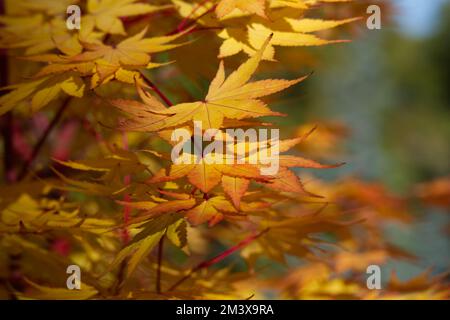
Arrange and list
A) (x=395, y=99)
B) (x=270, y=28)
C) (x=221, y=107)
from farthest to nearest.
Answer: (x=395, y=99) < (x=270, y=28) < (x=221, y=107)

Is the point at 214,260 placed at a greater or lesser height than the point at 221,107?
lesser

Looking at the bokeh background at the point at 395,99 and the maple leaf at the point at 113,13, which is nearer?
the maple leaf at the point at 113,13

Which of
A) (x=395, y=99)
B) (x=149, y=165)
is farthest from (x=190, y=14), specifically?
(x=395, y=99)

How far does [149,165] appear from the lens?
Answer: 2.41ft

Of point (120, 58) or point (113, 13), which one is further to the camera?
point (113, 13)

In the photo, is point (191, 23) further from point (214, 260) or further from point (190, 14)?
point (214, 260)

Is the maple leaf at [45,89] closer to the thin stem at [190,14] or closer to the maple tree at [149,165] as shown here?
the maple tree at [149,165]

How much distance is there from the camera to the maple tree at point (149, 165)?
1.94 ft

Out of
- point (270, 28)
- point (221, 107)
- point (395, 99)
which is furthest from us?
point (395, 99)

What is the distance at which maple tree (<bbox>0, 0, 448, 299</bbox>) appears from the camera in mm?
591

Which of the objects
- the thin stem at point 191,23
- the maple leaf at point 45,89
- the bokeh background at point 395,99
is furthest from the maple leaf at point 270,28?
the bokeh background at point 395,99

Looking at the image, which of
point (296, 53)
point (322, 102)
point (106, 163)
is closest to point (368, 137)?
point (322, 102)
